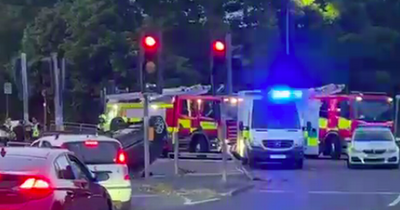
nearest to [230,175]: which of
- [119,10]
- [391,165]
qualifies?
[391,165]

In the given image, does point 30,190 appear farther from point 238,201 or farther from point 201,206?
point 238,201

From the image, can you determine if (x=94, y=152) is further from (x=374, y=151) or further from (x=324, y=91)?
(x=324, y=91)

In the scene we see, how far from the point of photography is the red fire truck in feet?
148

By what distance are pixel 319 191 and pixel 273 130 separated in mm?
11575

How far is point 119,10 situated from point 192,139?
12.1m

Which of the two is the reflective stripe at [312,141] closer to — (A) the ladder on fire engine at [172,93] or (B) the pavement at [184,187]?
(A) the ladder on fire engine at [172,93]

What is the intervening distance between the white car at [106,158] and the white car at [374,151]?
19.1 meters

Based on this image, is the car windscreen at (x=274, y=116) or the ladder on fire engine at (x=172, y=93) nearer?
the car windscreen at (x=274, y=116)

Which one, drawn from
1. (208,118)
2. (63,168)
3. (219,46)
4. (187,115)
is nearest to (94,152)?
(63,168)

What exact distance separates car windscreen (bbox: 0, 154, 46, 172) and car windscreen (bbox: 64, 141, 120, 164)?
5557 mm

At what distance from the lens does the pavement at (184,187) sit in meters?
23.7

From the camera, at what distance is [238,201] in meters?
23.9

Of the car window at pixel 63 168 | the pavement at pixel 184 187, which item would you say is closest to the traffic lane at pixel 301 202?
the pavement at pixel 184 187

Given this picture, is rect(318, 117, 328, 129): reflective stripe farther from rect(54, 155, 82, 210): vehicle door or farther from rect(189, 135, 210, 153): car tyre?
rect(54, 155, 82, 210): vehicle door
